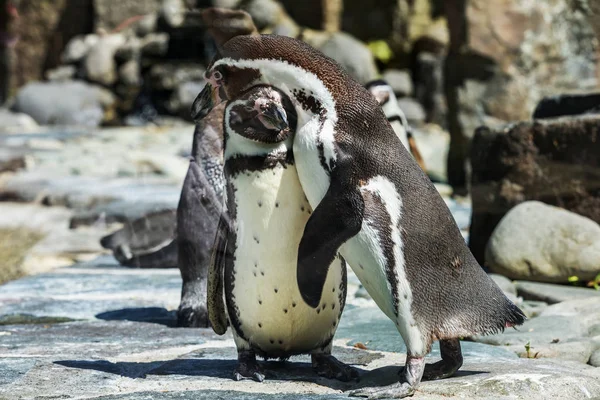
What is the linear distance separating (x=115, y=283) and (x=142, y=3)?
17993mm

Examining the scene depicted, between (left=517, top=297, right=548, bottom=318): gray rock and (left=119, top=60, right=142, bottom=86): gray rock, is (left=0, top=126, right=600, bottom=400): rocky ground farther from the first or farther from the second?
(left=119, top=60, right=142, bottom=86): gray rock

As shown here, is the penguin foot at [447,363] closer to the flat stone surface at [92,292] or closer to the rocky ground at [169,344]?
the rocky ground at [169,344]

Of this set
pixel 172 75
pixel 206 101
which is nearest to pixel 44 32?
pixel 172 75

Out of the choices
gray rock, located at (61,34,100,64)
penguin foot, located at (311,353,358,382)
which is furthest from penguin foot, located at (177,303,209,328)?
gray rock, located at (61,34,100,64)

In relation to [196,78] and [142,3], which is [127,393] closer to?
[196,78]

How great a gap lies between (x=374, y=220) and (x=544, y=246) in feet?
9.95

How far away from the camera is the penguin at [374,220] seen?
3.07 meters

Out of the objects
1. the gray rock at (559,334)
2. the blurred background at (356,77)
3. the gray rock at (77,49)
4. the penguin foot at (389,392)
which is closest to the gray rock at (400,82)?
the blurred background at (356,77)

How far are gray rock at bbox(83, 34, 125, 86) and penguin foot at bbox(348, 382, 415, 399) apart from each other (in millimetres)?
18974

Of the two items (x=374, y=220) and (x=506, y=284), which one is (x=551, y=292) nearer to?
(x=506, y=284)

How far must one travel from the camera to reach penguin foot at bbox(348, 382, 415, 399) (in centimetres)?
302

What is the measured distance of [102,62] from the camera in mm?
21438

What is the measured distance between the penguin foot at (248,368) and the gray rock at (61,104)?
16305mm

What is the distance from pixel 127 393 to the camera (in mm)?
3197
